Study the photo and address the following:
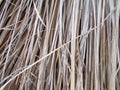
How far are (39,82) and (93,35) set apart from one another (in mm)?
215

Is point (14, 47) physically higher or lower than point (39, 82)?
higher

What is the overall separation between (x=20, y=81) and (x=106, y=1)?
359 millimetres

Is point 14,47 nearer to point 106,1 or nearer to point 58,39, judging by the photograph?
point 58,39

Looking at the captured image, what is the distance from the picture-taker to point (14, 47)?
0.66 metres

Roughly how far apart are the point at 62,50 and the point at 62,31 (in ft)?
0.19

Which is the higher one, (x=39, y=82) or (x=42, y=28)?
(x=42, y=28)

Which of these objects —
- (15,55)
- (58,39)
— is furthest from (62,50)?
(15,55)

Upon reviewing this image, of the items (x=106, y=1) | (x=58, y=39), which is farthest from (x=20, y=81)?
(x=106, y=1)

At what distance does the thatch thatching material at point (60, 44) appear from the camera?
2.08ft

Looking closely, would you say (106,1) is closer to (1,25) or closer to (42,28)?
(42,28)

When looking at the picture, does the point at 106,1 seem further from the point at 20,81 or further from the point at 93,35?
the point at 20,81

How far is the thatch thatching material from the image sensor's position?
0.63 m

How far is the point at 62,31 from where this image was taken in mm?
650

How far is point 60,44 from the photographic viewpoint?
630mm
